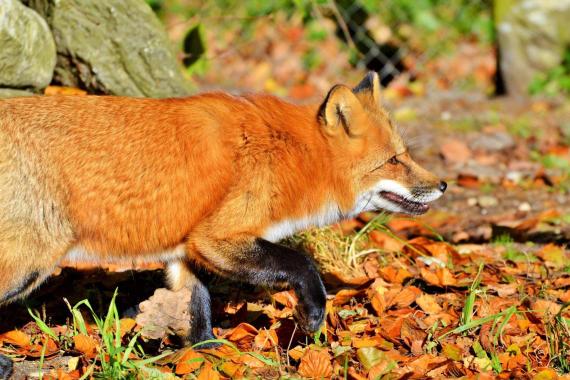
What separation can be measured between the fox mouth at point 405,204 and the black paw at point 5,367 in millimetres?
2254

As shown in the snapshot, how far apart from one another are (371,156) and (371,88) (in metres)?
0.50

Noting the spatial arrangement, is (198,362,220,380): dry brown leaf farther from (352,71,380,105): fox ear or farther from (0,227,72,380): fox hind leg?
(352,71,380,105): fox ear

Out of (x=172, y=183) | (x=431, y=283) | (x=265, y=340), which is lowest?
(x=431, y=283)

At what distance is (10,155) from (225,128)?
1.11 metres

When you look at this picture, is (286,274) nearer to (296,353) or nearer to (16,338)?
(296,353)

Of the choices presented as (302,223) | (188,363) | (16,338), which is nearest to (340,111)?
(302,223)

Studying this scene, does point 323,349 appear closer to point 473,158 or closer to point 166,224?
point 166,224

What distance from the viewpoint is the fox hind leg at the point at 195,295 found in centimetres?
449

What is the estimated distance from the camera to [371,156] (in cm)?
457

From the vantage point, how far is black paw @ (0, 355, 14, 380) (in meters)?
4.02

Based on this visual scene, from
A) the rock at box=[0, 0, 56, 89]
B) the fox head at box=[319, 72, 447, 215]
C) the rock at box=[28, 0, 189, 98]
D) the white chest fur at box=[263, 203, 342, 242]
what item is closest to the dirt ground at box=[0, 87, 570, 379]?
the white chest fur at box=[263, 203, 342, 242]

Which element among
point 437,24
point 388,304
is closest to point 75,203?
point 388,304

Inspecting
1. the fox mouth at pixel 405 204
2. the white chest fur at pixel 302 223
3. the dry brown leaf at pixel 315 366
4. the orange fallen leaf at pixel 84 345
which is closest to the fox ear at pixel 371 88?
the fox mouth at pixel 405 204

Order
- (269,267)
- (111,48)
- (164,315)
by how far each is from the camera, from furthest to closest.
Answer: (111,48) → (164,315) → (269,267)
